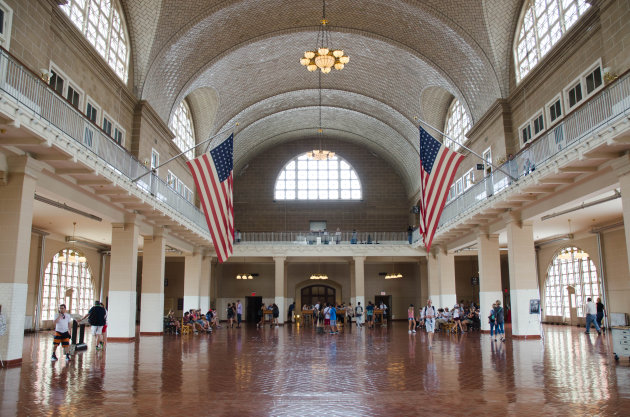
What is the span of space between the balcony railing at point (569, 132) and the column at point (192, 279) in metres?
16.7

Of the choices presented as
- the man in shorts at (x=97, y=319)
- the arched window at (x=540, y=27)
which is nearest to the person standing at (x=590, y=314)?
the arched window at (x=540, y=27)

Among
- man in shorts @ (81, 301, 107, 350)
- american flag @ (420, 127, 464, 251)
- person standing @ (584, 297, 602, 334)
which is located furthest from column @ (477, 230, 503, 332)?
man in shorts @ (81, 301, 107, 350)

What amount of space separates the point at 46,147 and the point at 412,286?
109ft

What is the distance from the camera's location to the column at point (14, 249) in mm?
11266

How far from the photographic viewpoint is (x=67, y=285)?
28453 millimetres

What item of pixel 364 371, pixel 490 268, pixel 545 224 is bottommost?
pixel 364 371

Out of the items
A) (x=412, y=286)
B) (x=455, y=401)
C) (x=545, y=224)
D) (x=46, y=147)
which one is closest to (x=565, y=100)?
(x=545, y=224)

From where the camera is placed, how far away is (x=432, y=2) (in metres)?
20.8

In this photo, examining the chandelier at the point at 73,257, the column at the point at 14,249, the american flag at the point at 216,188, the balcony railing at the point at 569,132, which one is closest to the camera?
the column at the point at 14,249

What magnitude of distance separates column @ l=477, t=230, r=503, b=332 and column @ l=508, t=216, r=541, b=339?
9.05ft

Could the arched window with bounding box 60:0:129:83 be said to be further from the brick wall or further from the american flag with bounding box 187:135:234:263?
the brick wall

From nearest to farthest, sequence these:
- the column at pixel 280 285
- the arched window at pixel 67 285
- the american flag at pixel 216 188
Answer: the american flag at pixel 216 188
the arched window at pixel 67 285
the column at pixel 280 285

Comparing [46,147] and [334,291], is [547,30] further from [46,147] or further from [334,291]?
[334,291]

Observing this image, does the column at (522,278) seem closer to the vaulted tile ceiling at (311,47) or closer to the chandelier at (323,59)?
the vaulted tile ceiling at (311,47)
